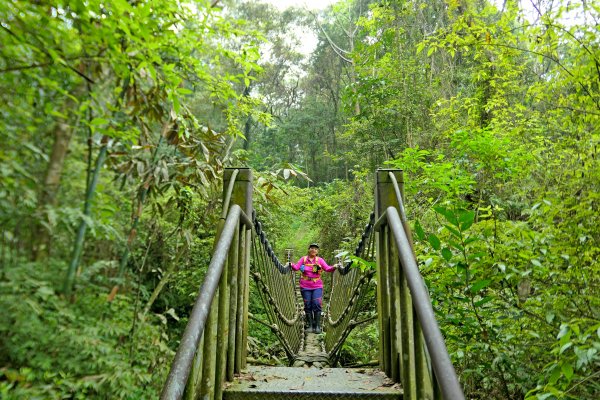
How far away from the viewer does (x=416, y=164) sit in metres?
4.35

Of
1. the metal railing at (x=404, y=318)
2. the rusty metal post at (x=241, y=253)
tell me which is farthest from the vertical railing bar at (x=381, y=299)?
the rusty metal post at (x=241, y=253)

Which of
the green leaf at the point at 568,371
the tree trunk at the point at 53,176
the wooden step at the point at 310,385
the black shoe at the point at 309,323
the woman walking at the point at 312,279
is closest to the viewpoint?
the green leaf at the point at 568,371

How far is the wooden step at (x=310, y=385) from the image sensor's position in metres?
1.56

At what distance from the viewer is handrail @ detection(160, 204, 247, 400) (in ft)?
3.12

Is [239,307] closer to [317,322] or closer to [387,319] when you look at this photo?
[387,319]

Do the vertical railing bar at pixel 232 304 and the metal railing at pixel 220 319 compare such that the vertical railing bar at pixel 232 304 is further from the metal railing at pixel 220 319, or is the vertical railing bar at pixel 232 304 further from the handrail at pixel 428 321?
the handrail at pixel 428 321

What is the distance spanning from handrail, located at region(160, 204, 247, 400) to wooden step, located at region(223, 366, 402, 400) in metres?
0.54

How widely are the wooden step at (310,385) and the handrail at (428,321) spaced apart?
53cm

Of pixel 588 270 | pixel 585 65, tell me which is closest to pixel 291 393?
pixel 588 270

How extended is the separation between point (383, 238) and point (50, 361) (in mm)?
2401

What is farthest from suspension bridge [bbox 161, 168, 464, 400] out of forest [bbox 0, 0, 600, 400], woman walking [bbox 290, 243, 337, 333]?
woman walking [bbox 290, 243, 337, 333]

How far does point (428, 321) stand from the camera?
3.59 ft

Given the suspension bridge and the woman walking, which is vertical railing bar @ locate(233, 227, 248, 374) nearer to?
the suspension bridge

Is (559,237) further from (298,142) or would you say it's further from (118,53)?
(298,142)
